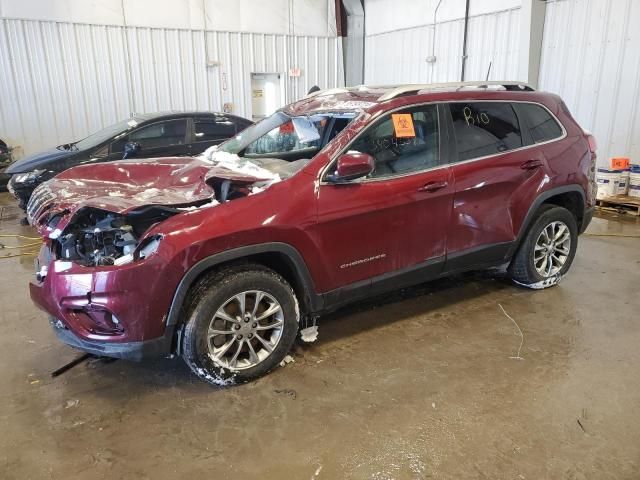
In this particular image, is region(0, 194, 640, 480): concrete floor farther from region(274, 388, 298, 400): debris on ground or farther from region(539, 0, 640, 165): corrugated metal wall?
region(539, 0, 640, 165): corrugated metal wall

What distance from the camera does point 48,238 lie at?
9.61 feet

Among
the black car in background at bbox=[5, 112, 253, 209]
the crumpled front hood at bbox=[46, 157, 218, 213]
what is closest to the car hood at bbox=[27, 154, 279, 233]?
the crumpled front hood at bbox=[46, 157, 218, 213]

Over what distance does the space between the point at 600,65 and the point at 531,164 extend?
5390 mm

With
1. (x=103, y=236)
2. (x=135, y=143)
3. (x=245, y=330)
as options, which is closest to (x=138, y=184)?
(x=103, y=236)

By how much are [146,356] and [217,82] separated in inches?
393

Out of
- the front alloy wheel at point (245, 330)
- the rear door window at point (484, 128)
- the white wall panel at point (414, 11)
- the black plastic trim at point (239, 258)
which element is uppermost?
the white wall panel at point (414, 11)

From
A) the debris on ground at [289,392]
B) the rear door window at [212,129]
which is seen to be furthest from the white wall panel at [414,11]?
the debris on ground at [289,392]

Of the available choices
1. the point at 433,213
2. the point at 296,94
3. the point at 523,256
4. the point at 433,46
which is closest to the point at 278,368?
the point at 433,213

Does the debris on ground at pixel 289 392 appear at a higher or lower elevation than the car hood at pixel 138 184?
lower

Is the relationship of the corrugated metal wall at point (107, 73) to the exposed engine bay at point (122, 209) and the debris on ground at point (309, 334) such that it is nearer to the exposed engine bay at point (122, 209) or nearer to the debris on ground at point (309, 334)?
the exposed engine bay at point (122, 209)

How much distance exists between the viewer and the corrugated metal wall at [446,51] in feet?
30.6

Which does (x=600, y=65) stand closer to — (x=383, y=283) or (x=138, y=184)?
(x=383, y=283)

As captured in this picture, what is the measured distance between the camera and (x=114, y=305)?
259cm

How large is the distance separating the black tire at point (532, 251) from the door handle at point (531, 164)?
1.37ft
